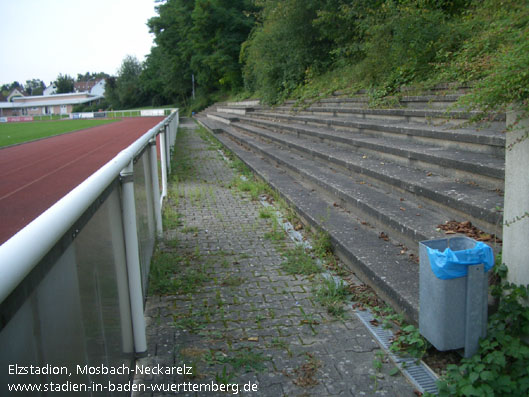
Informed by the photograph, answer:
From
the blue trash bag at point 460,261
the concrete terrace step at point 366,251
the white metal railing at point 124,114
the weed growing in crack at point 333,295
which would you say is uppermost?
the white metal railing at point 124,114

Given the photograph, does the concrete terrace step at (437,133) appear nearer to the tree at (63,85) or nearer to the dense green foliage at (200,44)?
the dense green foliage at (200,44)

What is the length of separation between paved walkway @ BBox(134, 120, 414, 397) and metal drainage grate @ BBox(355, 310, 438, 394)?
0.07 m

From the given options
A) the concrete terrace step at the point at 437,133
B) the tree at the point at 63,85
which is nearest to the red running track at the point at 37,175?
the concrete terrace step at the point at 437,133

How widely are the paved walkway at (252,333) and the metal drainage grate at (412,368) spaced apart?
67 millimetres

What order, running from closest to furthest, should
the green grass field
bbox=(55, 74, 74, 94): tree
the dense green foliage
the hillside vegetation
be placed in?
the hillside vegetation
the green grass field
the dense green foliage
bbox=(55, 74, 74, 94): tree

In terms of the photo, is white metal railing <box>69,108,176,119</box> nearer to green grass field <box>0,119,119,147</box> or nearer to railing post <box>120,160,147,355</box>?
green grass field <box>0,119,119,147</box>

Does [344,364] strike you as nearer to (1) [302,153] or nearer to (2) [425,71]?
(1) [302,153]

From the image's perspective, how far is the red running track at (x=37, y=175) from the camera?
8.79 metres

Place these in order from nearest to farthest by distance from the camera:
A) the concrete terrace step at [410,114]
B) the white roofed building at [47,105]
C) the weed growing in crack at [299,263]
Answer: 1. the weed growing in crack at [299,263]
2. the concrete terrace step at [410,114]
3. the white roofed building at [47,105]

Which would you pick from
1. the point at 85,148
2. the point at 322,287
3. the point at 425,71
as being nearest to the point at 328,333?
the point at 322,287

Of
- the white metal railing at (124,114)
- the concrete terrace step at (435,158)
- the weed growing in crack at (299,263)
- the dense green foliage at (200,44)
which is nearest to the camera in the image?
the concrete terrace step at (435,158)

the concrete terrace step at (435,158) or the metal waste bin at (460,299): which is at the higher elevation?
the concrete terrace step at (435,158)

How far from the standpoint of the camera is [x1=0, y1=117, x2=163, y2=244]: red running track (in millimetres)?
8789

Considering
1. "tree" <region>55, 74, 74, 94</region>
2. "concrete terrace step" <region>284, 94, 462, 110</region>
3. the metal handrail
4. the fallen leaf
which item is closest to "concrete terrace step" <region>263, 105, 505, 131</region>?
"concrete terrace step" <region>284, 94, 462, 110</region>
